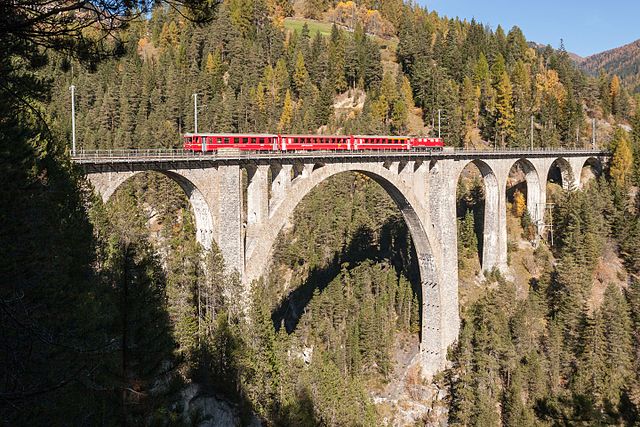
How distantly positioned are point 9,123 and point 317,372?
2736cm

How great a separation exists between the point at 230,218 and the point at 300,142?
9.75 metres

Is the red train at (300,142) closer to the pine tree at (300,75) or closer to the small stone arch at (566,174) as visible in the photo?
the small stone arch at (566,174)

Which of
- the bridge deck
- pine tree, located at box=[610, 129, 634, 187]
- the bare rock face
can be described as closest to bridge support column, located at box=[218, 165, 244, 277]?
the bridge deck

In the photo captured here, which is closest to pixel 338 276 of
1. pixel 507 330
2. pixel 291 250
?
pixel 291 250

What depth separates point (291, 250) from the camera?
65.6 meters

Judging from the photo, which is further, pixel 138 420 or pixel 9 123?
pixel 138 420

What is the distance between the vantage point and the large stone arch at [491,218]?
53.3 metres

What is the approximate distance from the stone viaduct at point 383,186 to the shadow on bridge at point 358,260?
26.8 feet

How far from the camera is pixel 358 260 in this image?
60.6 m

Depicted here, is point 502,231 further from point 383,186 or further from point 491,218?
point 383,186

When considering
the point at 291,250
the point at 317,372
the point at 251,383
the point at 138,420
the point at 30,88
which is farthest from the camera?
the point at 291,250

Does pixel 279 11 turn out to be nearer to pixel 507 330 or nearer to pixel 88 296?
pixel 507 330

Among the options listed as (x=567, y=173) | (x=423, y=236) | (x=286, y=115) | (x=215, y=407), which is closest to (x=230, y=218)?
(x=215, y=407)

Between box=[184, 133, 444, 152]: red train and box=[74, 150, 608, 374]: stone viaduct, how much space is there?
1417 mm
